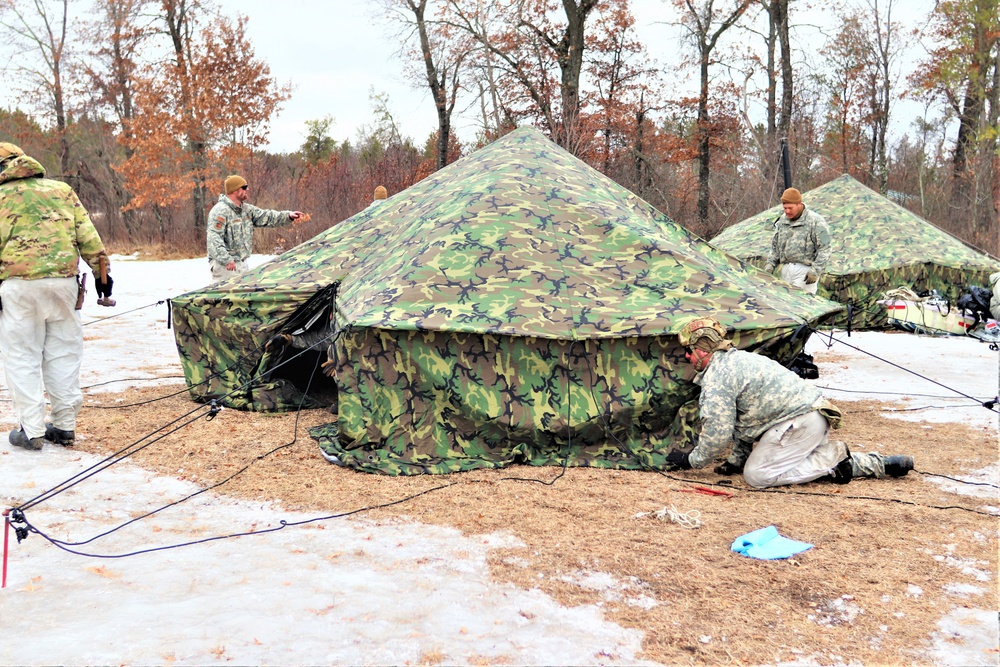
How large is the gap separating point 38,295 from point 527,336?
3088 mm

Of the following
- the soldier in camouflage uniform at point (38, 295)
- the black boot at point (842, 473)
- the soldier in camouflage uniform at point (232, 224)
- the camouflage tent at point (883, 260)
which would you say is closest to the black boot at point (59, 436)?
the soldier in camouflage uniform at point (38, 295)

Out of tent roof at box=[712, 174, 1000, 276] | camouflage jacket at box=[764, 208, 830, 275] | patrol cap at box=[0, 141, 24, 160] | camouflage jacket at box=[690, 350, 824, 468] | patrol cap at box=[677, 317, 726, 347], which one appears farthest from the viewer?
tent roof at box=[712, 174, 1000, 276]

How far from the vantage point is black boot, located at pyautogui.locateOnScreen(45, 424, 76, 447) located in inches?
224

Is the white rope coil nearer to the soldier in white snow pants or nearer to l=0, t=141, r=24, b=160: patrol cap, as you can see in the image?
the soldier in white snow pants

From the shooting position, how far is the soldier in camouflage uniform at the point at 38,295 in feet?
17.9

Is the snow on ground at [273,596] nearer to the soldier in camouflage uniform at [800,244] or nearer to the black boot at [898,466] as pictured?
the black boot at [898,466]

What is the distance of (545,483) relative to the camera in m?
5.07

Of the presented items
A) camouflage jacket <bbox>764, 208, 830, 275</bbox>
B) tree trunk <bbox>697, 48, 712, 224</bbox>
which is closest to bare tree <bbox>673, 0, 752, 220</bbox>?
tree trunk <bbox>697, 48, 712, 224</bbox>

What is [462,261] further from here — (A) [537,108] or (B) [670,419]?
(A) [537,108]

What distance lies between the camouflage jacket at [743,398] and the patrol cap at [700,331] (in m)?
0.11

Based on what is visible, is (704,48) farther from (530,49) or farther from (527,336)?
(527,336)

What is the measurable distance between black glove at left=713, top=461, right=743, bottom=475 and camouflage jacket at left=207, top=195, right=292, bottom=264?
5083mm

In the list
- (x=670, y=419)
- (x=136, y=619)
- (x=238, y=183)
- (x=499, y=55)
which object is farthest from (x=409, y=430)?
(x=499, y=55)

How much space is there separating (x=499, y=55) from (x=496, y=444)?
21.8 metres
